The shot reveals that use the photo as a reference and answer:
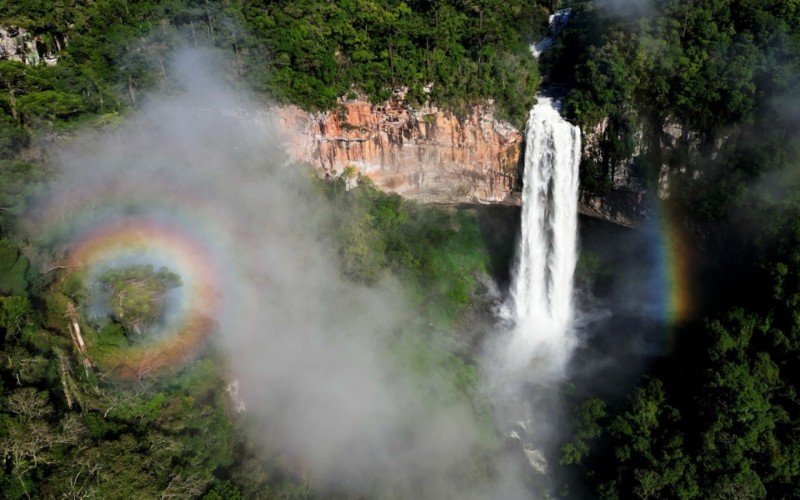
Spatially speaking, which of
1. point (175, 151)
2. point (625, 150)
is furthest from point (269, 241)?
point (625, 150)

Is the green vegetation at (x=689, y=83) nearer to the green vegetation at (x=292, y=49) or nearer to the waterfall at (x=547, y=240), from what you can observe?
the waterfall at (x=547, y=240)

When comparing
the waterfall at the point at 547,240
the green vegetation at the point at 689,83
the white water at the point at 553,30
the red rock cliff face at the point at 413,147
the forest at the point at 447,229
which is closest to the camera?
the forest at the point at 447,229

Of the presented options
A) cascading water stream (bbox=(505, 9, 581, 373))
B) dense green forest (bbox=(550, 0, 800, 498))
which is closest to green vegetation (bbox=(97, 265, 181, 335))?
dense green forest (bbox=(550, 0, 800, 498))

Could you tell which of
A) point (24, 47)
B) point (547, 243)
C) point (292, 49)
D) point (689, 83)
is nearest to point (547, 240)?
point (547, 243)

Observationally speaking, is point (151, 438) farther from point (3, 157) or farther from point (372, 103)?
point (372, 103)

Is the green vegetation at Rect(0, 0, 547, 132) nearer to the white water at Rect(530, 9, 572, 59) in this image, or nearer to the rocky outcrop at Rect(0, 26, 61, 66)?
the rocky outcrop at Rect(0, 26, 61, 66)

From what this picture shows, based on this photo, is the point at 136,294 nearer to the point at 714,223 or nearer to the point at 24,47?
the point at 24,47

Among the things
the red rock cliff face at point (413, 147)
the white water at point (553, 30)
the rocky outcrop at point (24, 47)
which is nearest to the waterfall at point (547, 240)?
the red rock cliff face at point (413, 147)
